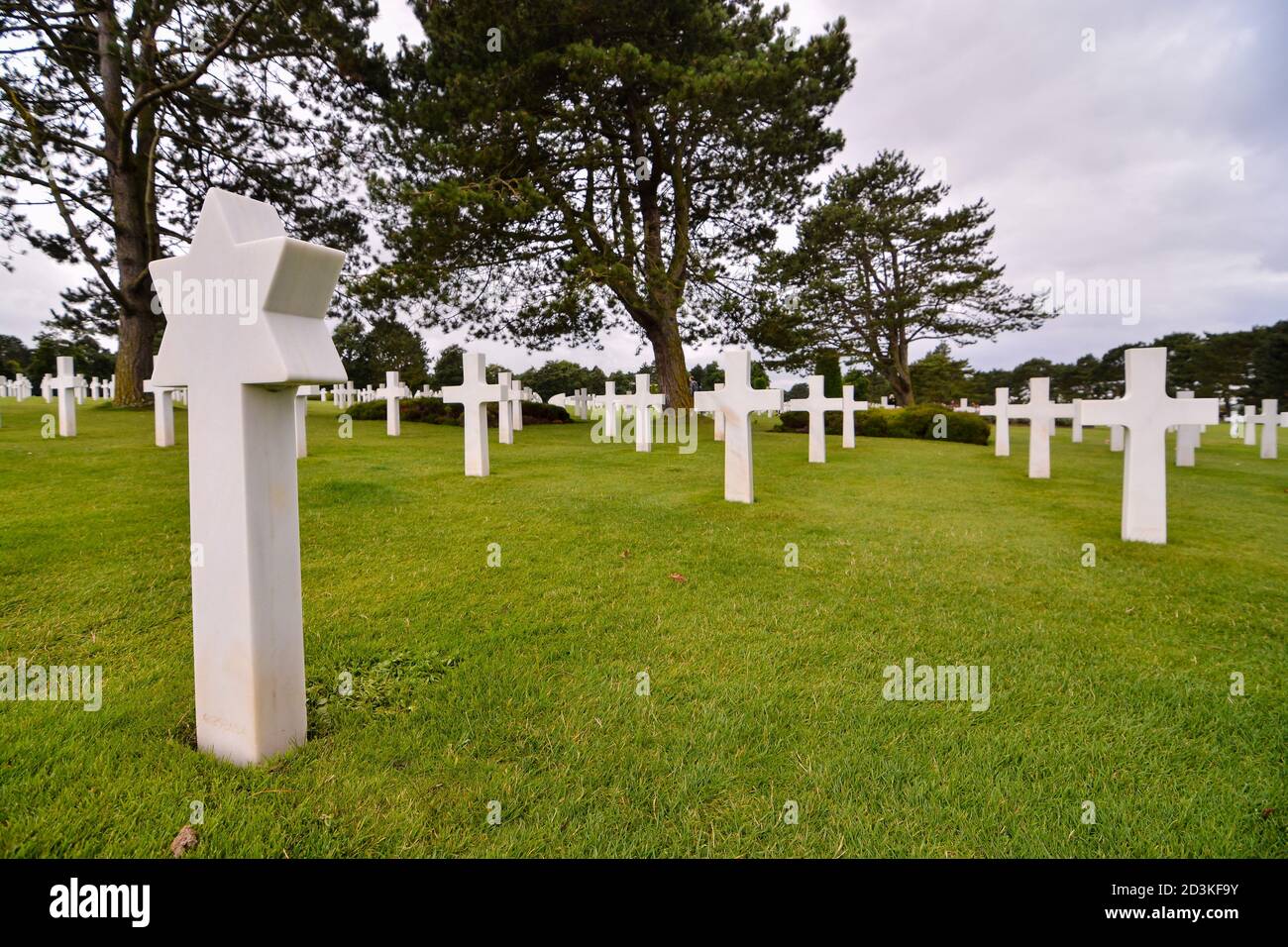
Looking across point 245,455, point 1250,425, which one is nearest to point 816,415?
point 245,455

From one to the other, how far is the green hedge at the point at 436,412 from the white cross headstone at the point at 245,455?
1632 centimetres

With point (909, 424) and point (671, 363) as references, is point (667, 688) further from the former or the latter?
point (909, 424)

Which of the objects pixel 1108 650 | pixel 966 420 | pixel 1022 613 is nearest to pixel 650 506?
pixel 1022 613

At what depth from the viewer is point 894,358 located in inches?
1201

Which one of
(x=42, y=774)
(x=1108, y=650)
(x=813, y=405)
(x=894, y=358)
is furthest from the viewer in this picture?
(x=894, y=358)

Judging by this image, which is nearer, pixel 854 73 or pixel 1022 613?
pixel 1022 613

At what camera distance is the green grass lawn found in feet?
5.79

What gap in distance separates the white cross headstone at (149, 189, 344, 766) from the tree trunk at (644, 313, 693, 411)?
16.5 meters

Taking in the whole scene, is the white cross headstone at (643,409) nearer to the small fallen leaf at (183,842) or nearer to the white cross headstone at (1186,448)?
the white cross headstone at (1186,448)

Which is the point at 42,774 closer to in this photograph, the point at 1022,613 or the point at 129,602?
the point at 129,602

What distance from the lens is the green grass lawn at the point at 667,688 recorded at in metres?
1.76
